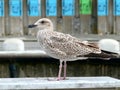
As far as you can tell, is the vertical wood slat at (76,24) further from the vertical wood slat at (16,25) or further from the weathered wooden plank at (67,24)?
the vertical wood slat at (16,25)

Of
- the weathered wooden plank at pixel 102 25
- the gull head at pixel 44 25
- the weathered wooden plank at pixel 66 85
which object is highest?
Answer: the gull head at pixel 44 25

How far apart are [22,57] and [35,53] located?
21cm

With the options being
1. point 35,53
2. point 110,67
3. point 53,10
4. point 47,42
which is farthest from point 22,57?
point 53,10

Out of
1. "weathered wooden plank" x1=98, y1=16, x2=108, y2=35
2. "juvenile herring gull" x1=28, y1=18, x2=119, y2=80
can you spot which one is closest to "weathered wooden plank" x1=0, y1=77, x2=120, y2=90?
"juvenile herring gull" x1=28, y1=18, x2=119, y2=80

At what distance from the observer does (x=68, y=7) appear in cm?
1025

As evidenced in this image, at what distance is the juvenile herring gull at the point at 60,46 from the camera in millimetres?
5141

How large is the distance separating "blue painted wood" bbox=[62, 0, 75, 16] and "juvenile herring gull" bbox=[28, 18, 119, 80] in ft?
16.0

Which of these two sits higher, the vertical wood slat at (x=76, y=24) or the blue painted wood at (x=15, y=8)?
the blue painted wood at (x=15, y=8)

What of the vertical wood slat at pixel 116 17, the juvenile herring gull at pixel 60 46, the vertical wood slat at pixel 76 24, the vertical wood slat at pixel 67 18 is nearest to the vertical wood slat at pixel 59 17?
the vertical wood slat at pixel 67 18

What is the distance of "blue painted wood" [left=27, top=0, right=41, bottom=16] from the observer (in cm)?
1020

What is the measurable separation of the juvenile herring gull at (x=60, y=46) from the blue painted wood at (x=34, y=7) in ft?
16.1

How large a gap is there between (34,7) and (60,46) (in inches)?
200

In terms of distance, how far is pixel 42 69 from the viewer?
7.66 meters

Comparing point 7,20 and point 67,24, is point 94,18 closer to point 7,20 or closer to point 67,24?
point 67,24
